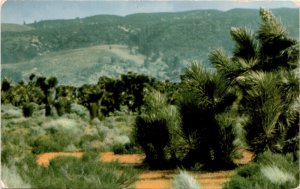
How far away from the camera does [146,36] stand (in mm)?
188625

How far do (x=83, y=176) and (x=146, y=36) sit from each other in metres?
180

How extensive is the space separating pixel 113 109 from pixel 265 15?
29484 mm

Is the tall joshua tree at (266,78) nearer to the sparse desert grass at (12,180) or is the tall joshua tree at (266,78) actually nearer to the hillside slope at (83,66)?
the sparse desert grass at (12,180)

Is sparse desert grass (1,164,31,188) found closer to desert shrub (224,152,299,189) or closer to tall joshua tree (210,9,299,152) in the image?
desert shrub (224,152,299,189)

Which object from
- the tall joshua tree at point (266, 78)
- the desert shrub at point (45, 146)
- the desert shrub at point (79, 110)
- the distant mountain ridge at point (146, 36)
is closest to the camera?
the tall joshua tree at point (266, 78)

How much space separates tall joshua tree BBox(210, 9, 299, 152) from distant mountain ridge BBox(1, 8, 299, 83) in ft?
446

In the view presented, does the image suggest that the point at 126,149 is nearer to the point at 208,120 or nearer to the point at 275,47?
the point at 208,120

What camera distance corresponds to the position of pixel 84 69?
473ft

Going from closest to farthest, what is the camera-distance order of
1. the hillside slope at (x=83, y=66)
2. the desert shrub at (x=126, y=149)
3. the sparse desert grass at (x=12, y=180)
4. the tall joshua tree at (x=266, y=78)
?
the sparse desert grass at (x=12, y=180), the tall joshua tree at (x=266, y=78), the desert shrub at (x=126, y=149), the hillside slope at (x=83, y=66)

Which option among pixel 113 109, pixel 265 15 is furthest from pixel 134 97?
pixel 265 15

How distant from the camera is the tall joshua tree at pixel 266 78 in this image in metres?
12.3

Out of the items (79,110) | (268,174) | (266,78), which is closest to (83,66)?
(79,110)

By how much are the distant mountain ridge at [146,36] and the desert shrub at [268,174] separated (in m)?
139

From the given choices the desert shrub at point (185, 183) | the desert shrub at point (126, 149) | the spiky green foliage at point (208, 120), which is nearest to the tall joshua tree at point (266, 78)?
the spiky green foliage at point (208, 120)
